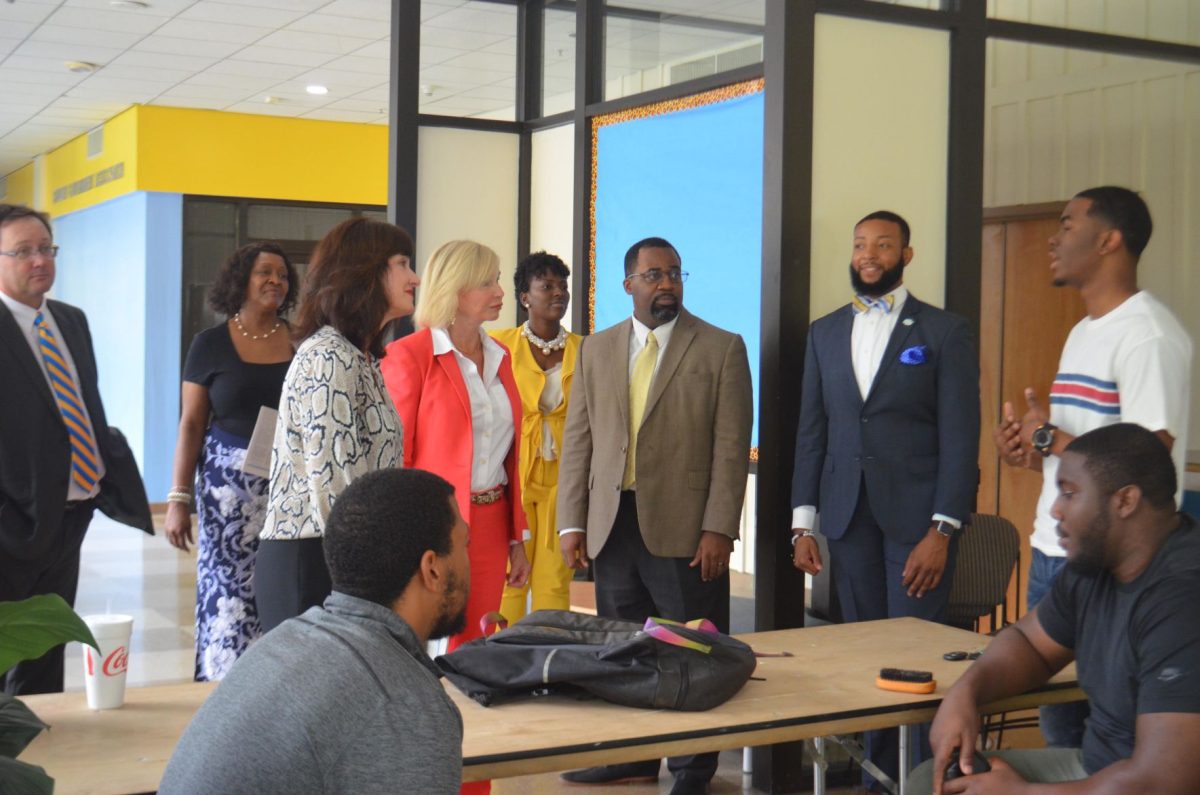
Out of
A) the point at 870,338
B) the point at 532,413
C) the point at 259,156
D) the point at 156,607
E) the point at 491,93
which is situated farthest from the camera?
the point at 259,156

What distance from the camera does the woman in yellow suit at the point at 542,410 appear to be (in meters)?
4.84

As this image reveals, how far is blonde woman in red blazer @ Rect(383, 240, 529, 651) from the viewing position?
11.8ft

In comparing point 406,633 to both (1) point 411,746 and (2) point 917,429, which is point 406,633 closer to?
(1) point 411,746

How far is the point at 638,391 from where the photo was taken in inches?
161

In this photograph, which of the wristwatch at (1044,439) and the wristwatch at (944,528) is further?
the wristwatch at (944,528)

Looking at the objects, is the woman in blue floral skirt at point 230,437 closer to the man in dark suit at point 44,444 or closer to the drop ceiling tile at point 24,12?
the man in dark suit at point 44,444

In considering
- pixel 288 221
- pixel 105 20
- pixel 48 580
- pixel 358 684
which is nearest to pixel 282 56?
pixel 105 20

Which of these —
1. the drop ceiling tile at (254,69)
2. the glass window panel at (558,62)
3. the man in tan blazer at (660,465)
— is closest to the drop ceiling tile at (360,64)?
the drop ceiling tile at (254,69)

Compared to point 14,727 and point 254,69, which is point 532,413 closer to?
point 14,727

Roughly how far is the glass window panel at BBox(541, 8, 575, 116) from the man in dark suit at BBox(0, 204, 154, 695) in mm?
3077

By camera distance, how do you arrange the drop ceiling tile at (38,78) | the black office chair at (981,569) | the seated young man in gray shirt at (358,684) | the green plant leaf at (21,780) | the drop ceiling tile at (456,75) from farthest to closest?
the drop ceiling tile at (38,78) < the drop ceiling tile at (456,75) < the black office chair at (981,569) < the seated young man in gray shirt at (358,684) < the green plant leaf at (21,780)

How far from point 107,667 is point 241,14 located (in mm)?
6874

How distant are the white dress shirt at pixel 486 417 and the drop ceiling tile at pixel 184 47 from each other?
6.44 meters

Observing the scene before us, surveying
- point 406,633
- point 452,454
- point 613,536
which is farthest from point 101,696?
point 613,536
